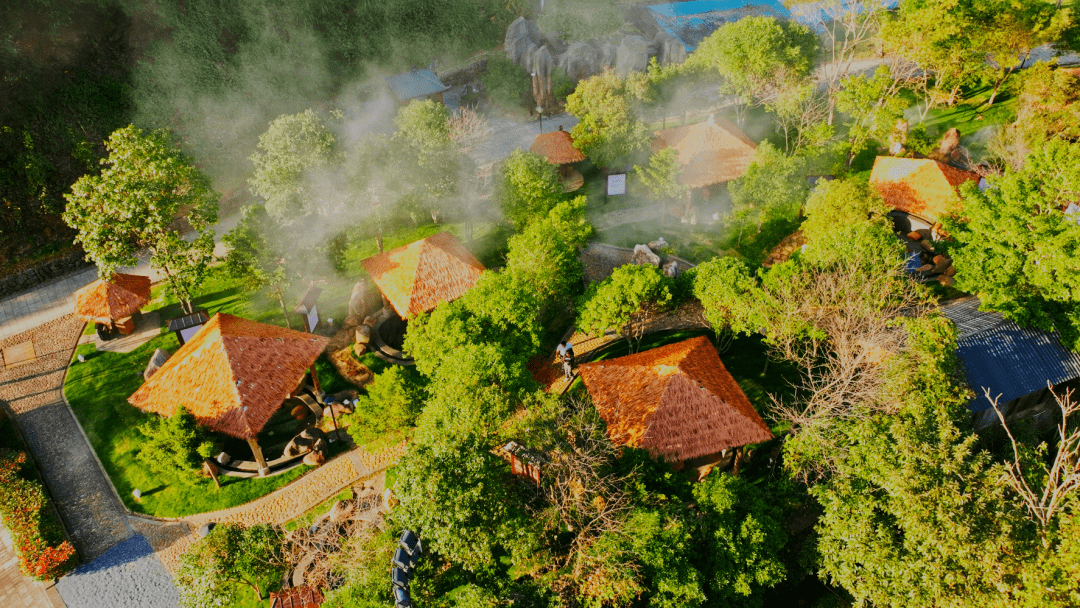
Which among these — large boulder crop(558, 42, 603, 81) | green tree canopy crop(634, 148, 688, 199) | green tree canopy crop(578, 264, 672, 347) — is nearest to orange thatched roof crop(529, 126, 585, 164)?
green tree canopy crop(634, 148, 688, 199)

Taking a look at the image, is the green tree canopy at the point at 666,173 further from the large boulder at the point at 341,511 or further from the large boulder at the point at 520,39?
the large boulder at the point at 520,39

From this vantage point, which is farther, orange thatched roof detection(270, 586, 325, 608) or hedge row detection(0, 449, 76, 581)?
hedge row detection(0, 449, 76, 581)

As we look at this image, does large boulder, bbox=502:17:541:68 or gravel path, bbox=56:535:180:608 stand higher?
large boulder, bbox=502:17:541:68

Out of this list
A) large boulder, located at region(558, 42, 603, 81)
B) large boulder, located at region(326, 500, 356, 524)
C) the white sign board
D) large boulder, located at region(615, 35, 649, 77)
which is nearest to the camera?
large boulder, located at region(326, 500, 356, 524)

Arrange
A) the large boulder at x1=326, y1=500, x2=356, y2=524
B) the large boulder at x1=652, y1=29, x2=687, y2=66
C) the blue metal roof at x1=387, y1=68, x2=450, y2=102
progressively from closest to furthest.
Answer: the large boulder at x1=326, y1=500, x2=356, y2=524 < the blue metal roof at x1=387, y1=68, x2=450, y2=102 < the large boulder at x1=652, y1=29, x2=687, y2=66

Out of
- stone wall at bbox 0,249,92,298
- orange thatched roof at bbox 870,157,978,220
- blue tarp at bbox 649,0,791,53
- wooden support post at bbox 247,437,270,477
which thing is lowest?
wooden support post at bbox 247,437,270,477

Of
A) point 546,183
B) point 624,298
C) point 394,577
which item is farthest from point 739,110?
point 394,577

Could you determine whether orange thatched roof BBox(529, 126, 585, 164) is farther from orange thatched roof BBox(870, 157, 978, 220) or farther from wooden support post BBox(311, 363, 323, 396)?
wooden support post BBox(311, 363, 323, 396)
